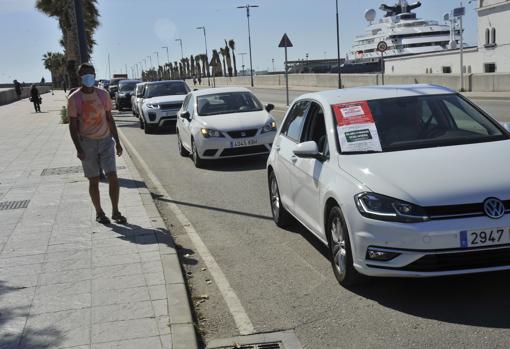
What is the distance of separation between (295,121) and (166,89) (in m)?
15.8

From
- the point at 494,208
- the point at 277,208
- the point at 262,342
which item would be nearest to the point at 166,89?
the point at 277,208

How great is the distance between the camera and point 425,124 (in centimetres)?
566

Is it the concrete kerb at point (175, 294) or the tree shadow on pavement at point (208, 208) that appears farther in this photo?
the tree shadow on pavement at point (208, 208)

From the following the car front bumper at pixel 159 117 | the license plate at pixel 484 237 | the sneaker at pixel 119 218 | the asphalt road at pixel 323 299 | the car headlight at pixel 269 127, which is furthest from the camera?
the car front bumper at pixel 159 117

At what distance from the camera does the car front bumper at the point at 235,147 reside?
1212cm

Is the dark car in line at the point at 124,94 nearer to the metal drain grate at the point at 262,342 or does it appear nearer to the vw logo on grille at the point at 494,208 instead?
the metal drain grate at the point at 262,342

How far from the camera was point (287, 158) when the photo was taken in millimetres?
6539

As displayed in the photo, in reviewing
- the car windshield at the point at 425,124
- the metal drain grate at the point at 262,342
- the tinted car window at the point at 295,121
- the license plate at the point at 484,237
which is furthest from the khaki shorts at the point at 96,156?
the license plate at the point at 484,237

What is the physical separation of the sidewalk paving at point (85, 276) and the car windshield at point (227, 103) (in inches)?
142

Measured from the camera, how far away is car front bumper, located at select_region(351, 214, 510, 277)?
14.0ft

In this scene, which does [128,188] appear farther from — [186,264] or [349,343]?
[349,343]

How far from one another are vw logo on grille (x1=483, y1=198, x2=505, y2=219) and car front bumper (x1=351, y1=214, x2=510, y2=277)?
4cm

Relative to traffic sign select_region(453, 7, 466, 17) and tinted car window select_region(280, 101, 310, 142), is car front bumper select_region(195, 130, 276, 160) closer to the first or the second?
tinted car window select_region(280, 101, 310, 142)

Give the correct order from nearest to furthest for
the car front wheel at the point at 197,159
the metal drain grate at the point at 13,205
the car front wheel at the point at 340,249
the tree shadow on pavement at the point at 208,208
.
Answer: the car front wheel at the point at 340,249 → the tree shadow on pavement at the point at 208,208 → the metal drain grate at the point at 13,205 → the car front wheel at the point at 197,159
